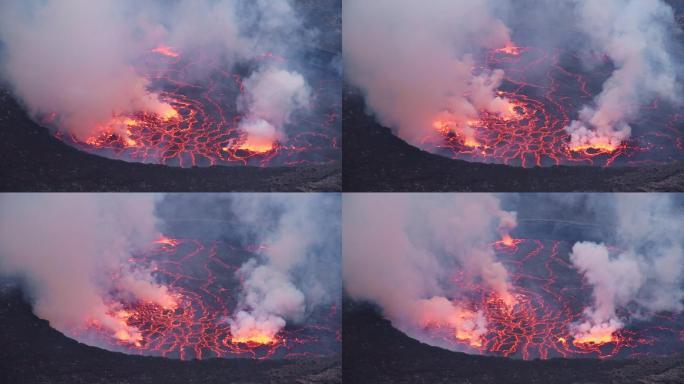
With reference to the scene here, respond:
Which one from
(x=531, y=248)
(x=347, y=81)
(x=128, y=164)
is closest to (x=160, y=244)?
(x=128, y=164)

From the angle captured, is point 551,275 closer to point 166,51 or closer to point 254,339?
point 254,339

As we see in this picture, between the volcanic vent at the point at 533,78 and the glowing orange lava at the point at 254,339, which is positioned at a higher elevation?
the volcanic vent at the point at 533,78

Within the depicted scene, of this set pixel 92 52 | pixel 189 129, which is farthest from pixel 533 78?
pixel 92 52

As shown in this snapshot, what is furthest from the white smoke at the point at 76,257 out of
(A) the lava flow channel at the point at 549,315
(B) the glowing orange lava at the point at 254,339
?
(A) the lava flow channel at the point at 549,315

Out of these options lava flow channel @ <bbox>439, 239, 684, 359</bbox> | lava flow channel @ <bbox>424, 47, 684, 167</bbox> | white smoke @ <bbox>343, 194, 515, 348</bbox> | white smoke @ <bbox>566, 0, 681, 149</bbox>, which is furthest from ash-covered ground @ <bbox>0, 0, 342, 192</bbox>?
white smoke @ <bbox>566, 0, 681, 149</bbox>

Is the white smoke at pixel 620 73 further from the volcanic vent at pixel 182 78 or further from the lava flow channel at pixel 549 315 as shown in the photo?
the volcanic vent at pixel 182 78
